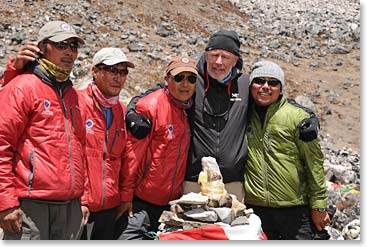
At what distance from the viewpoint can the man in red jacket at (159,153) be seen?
4781 millimetres

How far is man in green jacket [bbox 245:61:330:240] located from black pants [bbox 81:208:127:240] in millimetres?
1251

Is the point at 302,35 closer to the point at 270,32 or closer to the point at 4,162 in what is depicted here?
the point at 270,32

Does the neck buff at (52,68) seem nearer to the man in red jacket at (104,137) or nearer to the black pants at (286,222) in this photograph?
the man in red jacket at (104,137)

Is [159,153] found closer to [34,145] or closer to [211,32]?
[34,145]

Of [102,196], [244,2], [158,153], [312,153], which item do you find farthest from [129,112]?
[244,2]

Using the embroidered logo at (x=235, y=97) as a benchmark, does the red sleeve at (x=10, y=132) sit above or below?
below

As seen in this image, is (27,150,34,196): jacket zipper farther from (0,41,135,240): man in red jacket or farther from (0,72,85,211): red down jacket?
(0,41,135,240): man in red jacket

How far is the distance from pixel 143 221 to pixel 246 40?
21513mm

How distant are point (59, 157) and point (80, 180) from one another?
276 millimetres

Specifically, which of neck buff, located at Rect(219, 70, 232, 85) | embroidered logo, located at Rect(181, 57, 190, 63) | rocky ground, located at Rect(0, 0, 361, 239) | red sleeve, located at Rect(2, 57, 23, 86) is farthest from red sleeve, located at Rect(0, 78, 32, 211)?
rocky ground, located at Rect(0, 0, 361, 239)

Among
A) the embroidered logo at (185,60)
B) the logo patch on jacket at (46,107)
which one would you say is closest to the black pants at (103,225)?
the logo patch on jacket at (46,107)

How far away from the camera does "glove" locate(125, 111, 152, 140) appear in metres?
4.66

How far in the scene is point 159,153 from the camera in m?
4.78

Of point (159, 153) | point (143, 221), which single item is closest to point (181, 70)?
point (159, 153)
